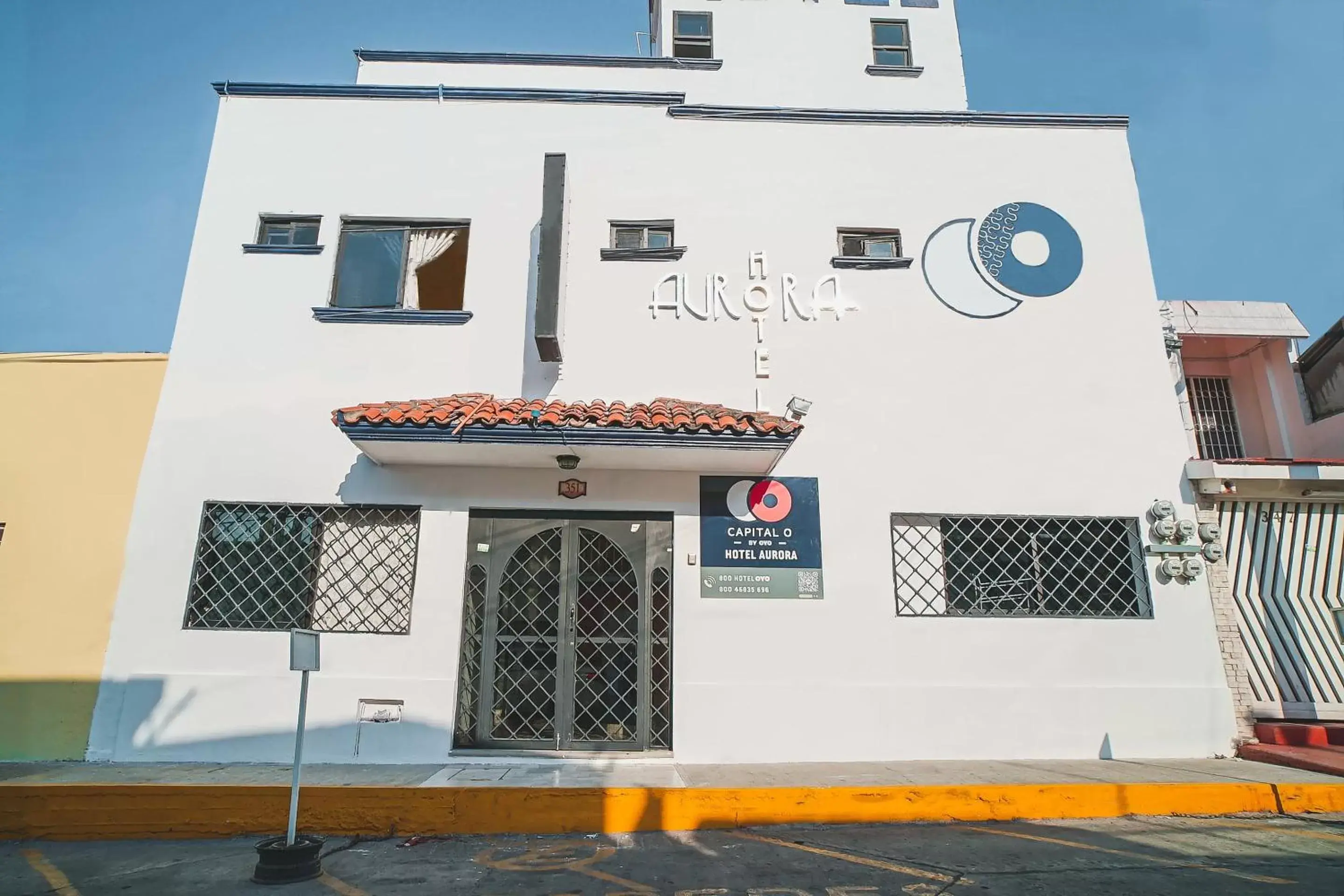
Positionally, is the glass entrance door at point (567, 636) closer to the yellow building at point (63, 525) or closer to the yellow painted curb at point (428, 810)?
the yellow painted curb at point (428, 810)

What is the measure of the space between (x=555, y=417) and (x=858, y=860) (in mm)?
4182

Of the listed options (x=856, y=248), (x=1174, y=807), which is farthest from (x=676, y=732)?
(x=856, y=248)

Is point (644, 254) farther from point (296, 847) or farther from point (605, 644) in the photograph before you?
point (296, 847)

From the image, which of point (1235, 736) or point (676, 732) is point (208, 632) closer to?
point (676, 732)

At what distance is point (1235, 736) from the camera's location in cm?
712

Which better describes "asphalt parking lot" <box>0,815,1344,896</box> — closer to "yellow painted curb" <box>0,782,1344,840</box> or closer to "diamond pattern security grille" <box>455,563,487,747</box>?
"yellow painted curb" <box>0,782,1344,840</box>

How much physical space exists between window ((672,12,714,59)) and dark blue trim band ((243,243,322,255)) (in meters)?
6.83

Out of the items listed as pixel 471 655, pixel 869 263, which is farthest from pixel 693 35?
pixel 471 655

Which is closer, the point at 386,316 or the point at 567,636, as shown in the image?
the point at 567,636

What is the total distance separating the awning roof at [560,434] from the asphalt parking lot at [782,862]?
3201 mm

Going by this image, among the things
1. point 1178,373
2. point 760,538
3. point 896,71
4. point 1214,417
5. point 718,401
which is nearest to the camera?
point 760,538

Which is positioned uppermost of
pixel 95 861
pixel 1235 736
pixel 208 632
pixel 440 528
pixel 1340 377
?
pixel 1340 377

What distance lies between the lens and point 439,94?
28.7ft

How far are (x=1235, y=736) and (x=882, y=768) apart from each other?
3671 millimetres
